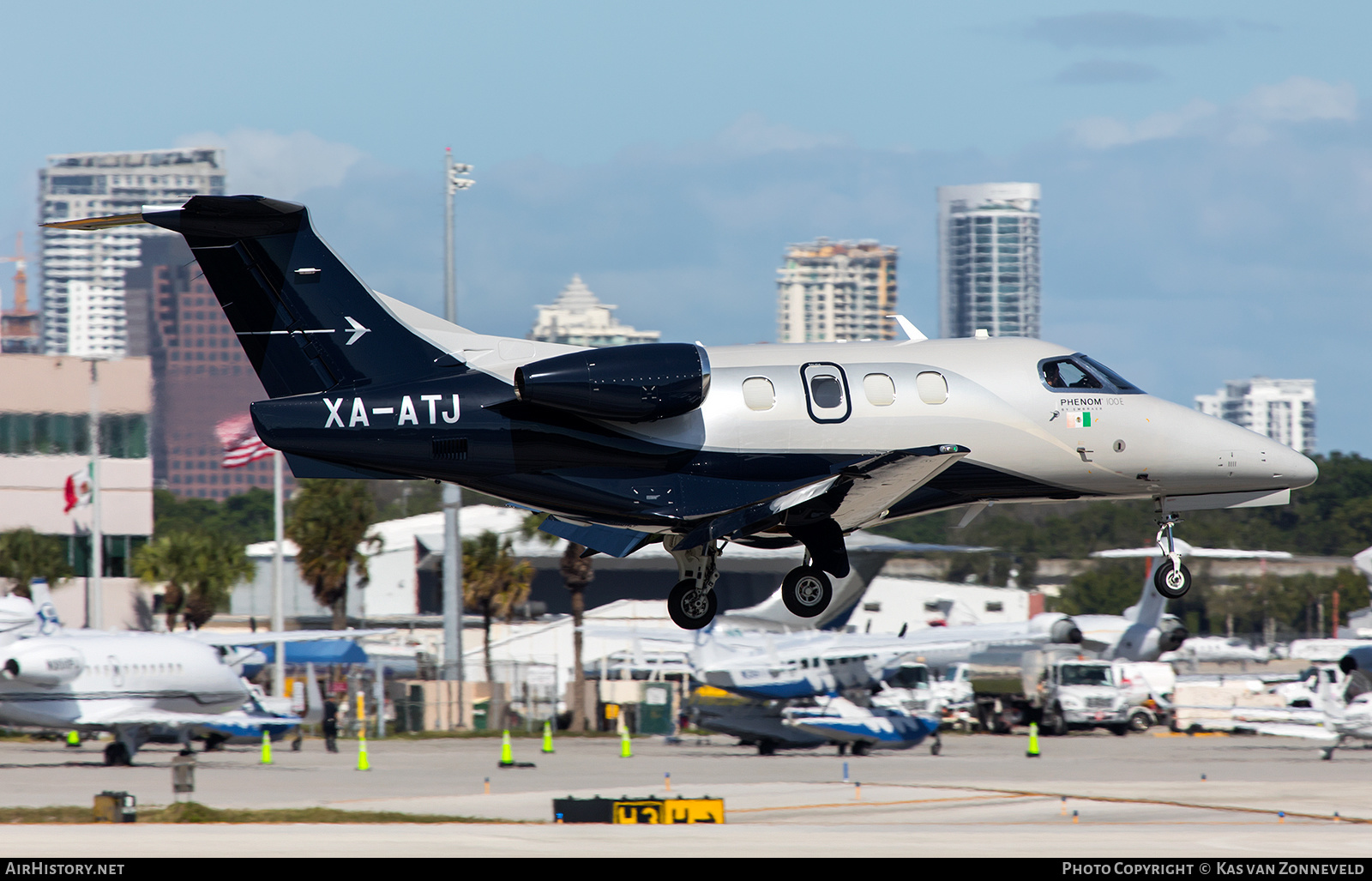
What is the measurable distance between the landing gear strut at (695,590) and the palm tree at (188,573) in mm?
54830

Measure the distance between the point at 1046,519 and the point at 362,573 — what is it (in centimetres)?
5717

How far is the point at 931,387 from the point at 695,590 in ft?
13.3

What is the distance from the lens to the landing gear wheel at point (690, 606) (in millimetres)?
20766

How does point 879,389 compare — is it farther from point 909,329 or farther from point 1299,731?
point 1299,731

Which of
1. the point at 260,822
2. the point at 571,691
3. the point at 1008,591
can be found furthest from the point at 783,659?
the point at 1008,591

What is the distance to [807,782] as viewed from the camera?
135 ft

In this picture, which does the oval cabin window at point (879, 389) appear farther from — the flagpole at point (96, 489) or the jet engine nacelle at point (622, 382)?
the flagpole at point (96, 489)

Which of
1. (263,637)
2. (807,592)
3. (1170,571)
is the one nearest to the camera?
(807,592)

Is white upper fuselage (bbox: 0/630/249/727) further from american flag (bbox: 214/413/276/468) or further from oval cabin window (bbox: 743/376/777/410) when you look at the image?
oval cabin window (bbox: 743/376/777/410)

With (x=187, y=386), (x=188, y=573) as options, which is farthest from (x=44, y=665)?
(x=188, y=573)

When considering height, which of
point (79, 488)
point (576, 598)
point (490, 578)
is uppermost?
point (79, 488)

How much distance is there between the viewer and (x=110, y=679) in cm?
4375

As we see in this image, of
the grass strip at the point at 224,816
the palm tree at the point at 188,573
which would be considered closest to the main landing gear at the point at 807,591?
the grass strip at the point at 224,816

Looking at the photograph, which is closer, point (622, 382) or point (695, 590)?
point (622, 382)
